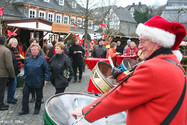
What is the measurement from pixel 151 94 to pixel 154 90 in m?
0.03

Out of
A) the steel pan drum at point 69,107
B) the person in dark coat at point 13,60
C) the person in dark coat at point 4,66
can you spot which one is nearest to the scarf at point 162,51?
the steel pan drum at point 69,107

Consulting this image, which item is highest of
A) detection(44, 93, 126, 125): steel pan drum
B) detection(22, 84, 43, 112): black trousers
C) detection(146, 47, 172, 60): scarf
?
detection(146, 47, 172, 60): scarf

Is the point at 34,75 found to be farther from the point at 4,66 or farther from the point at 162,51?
the point at 162,51

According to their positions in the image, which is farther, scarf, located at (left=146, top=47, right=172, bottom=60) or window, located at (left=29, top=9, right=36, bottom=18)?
window, located at (left=29, top=9, right=36, bottom=18)

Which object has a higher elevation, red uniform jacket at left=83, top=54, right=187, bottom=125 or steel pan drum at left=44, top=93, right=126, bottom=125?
red uniform jacket at left=83, top=54, right=187, bottom=125

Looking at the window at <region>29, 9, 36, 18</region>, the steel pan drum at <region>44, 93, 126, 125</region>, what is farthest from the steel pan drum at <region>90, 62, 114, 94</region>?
the window at <region>29, 9, 36, 18</region>

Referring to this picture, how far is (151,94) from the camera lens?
1274 millimetres

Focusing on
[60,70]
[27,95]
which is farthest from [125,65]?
[27,95]

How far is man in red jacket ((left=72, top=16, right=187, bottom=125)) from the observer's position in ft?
4.17

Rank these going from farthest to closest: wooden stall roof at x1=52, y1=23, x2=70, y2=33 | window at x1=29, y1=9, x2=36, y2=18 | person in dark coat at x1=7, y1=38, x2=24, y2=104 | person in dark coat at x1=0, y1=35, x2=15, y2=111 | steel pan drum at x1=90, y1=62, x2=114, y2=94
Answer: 1. window at x1=29, y1=9, x2=36, y2=18
2. wooden stall roof at x1=52, y1=23, x2=70, y2=33
3. person in dark coat at x1=7, y1=38, x2=24, y2=104
4. person in dark coat at x1=0, y1=35, x2=15, y2=111
5. steel pan drum at x1=90, y1=62, x2=114, y2=94

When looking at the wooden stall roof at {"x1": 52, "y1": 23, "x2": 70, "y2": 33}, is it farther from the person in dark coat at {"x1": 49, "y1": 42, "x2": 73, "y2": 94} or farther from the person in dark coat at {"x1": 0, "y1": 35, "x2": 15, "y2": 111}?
the person in dark coat at {"x1": 49, "y1": 42, "x2": 73, "y2": 94}

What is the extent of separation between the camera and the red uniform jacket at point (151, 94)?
4.16ft

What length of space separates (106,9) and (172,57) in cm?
2399

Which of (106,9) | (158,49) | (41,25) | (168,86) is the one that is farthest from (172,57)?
(106,9)
